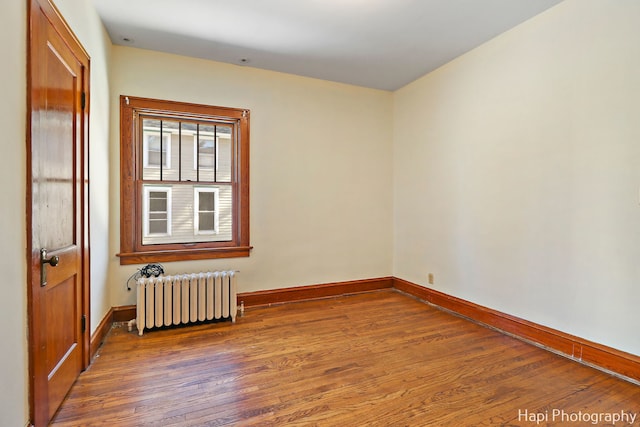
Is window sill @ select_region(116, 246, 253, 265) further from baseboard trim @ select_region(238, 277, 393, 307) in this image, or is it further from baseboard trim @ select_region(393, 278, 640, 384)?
baseboard trim @ select_region(393, 278, 640, 384)

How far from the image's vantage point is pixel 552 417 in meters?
1.85

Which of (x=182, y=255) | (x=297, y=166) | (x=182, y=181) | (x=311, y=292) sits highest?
(x=297, y=166)

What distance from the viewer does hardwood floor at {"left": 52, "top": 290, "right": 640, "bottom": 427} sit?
187 centimetres

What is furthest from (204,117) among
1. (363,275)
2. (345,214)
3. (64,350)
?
(363,275)

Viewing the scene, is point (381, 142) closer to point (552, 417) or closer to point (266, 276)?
point (266, 276)

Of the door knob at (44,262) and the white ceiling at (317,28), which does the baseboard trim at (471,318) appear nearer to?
the door knob at (44,262)

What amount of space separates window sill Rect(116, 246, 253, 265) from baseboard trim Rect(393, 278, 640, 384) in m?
2.40

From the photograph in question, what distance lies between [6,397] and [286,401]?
1347 mm

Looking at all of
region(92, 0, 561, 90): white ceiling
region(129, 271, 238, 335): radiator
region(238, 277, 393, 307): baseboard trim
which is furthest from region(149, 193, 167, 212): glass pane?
region(92, 0, 561, 90): white ceiling

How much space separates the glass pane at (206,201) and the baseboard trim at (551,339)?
285cm

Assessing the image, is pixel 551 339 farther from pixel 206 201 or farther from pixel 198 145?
pixel 198 145

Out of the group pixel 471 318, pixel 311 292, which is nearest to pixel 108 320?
pixel 311 292

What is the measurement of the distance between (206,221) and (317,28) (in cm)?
237

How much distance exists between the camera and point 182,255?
11.5 ft
